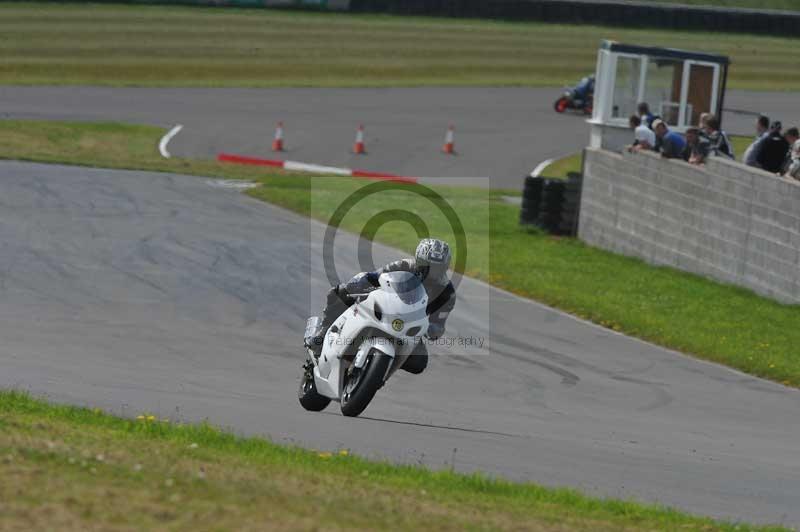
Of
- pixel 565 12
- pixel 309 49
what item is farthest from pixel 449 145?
pixel 565 12

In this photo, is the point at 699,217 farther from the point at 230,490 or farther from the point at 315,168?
the point at 230,490

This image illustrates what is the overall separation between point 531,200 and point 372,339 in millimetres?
14533

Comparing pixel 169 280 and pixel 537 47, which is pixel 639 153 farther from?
pixel 537 47

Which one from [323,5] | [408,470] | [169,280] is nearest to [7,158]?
[169,280]

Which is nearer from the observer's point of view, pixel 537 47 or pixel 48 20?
pixel 48 20

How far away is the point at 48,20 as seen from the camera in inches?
1932

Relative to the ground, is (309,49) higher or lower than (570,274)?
higher

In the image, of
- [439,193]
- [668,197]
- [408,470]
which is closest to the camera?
[408,470]

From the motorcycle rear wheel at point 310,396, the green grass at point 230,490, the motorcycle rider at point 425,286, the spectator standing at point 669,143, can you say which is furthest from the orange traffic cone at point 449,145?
the green grass at point 230,490

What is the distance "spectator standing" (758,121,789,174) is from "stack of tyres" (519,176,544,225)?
17.9 feet

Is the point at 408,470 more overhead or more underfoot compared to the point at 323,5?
more underfoot

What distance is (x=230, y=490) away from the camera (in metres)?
6.74

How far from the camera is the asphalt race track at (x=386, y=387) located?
976 centimetres

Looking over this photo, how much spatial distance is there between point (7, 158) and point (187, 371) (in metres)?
17.1
